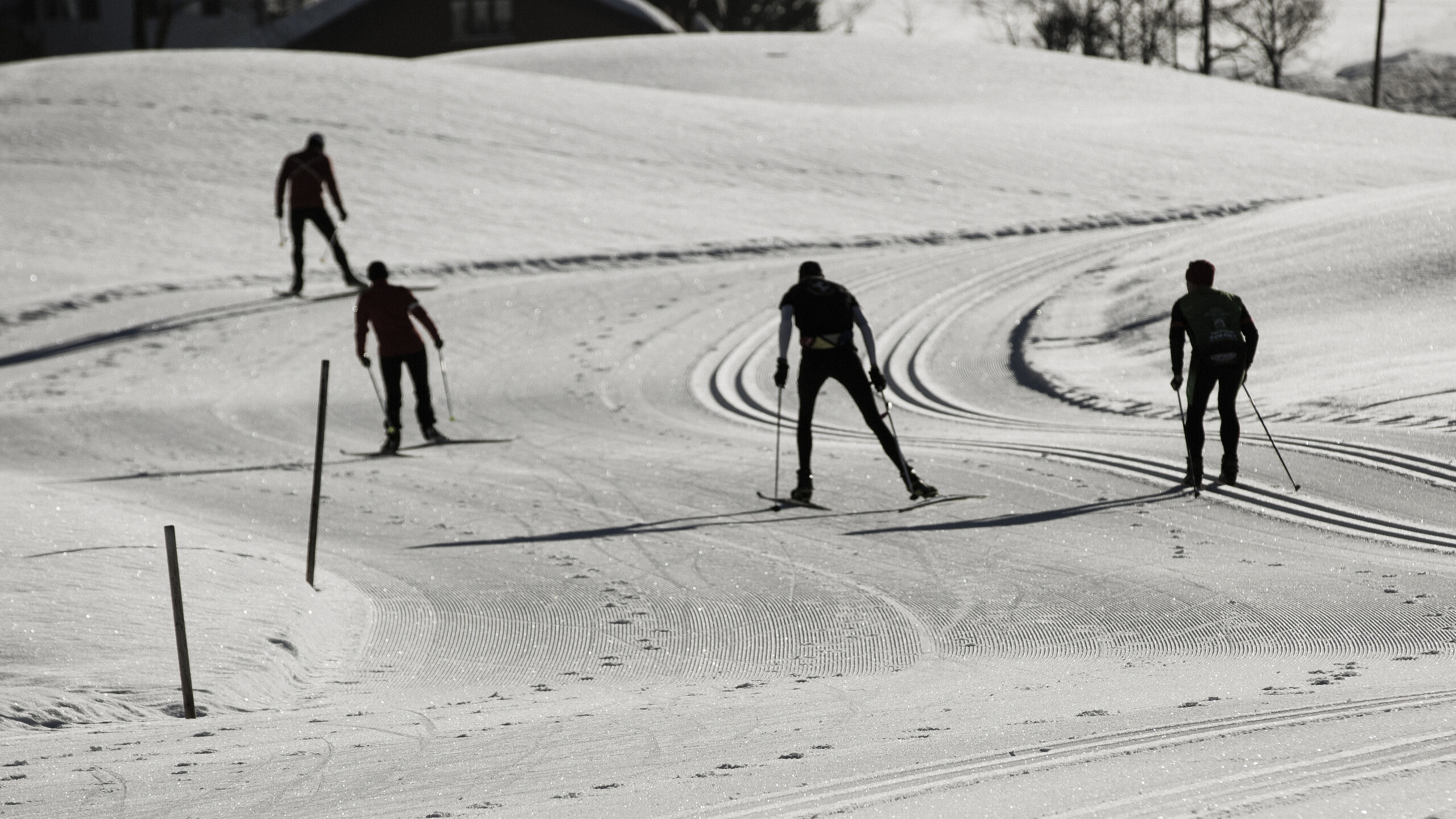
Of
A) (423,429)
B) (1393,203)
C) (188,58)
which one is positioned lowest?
(423,429)

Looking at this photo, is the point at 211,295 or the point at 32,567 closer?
the point at 32,567

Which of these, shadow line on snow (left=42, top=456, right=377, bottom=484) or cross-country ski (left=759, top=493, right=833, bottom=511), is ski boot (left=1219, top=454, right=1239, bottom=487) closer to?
cross-country ski (left=759, top=493, right=833, bottom=511)

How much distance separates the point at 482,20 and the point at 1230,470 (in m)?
58.7

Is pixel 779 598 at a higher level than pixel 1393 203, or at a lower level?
lower

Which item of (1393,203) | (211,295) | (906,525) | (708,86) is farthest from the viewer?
(708,86)

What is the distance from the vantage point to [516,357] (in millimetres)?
17672

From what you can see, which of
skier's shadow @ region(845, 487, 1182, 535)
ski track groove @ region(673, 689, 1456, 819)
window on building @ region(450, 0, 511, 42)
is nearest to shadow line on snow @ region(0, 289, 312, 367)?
skier's shadow @ region(845, 487, 1182, 535)

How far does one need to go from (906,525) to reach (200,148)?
23400 millimetres

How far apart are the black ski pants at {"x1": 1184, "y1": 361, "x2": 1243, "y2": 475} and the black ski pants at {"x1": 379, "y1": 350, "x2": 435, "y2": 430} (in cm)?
673

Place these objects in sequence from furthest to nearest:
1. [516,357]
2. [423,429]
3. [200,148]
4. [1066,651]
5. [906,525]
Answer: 1. [200,148]
2. [516,357]
3. [423,429]
4. [906,525]
5. [1066,651]

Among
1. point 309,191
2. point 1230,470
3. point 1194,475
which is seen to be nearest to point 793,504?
point 1194,475

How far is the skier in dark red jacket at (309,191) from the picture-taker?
18969mm

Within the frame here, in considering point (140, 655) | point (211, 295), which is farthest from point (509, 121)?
point (140, 655)

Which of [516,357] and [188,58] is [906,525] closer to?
[516,357]
